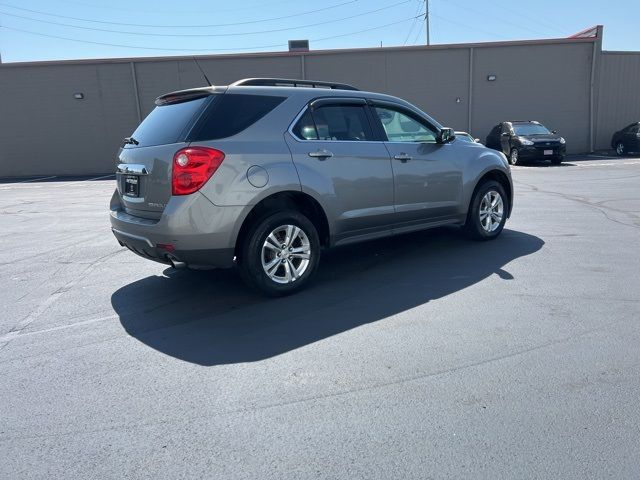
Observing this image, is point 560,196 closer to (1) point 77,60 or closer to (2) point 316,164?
(2) point 316,164

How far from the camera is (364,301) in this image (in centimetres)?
487

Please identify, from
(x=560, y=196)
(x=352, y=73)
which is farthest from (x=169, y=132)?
(x=352, y=73)

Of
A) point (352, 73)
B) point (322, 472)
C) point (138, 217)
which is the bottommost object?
point (322, 472)

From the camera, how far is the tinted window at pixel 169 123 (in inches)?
184

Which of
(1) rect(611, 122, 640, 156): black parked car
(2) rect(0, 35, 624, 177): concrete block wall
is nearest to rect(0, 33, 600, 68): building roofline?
(2) rect(0, 35, 624, 177): concrete block wall

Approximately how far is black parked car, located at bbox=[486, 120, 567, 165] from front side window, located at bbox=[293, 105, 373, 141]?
15271mm

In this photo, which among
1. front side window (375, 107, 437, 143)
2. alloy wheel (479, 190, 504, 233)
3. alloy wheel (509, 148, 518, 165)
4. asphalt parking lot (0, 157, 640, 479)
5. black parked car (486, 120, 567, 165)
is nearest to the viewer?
asphalt parking lot (0, 157, 640, 479)

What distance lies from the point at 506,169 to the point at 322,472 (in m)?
5.57

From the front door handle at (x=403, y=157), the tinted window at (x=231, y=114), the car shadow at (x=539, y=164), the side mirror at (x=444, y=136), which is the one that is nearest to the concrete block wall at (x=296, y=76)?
→ the car shadow at (x=539, y=164)

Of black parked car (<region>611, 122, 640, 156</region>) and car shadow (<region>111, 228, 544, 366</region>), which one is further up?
black parked car (<region>611, 122, 640, 156</region>)

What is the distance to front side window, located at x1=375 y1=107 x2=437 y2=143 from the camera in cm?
589

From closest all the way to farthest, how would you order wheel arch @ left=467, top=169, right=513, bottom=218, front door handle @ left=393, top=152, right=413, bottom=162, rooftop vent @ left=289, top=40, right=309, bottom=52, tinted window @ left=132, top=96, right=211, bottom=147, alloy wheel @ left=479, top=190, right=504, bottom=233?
tinted window @ left=132, top=96, right=211, bottom=147, front door handle @ left=393, top=152, right=413, bottom=162, wheel arch @ left=467, top=169, right=513, bottom=218, alloy wheel @ left=479, top=190, right=504, bottom=233, rooftop vent @ left=289, top=40, right=309, bottom=52

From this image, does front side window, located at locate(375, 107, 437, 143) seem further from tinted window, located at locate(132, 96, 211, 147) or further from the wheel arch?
tinted window, located at locate(132, 96, 211, 147)

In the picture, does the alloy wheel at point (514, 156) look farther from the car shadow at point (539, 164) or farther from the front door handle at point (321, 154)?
the front door handle at point (321, 154)
